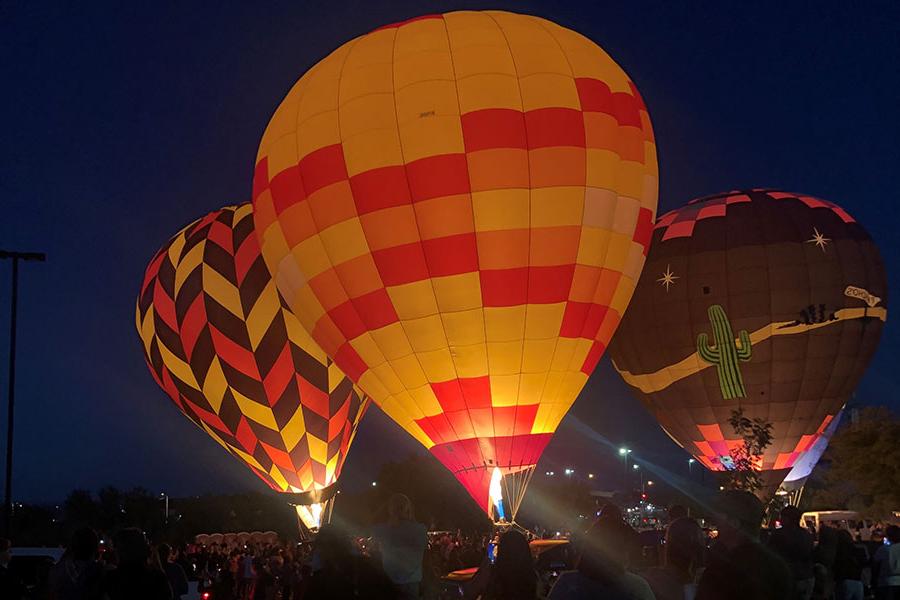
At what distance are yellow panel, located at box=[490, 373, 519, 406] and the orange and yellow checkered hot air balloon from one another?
2 cm

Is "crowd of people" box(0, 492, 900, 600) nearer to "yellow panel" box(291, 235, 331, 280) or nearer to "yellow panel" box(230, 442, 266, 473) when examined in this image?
"yellow panel" box(291, 235, 331, 280)

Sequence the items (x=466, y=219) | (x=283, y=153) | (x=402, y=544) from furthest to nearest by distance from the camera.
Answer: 1. (x=283, y=153)
2. (x=466, y=219)
3. (x=402, y=544)

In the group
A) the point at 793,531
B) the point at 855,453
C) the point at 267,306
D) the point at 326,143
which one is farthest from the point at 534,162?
the point at 855,453

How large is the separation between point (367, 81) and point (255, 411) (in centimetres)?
610

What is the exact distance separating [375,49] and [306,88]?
3.45ft

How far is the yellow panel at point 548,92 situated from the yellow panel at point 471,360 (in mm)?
2813

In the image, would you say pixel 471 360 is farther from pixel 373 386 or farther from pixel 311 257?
pixel 311 257

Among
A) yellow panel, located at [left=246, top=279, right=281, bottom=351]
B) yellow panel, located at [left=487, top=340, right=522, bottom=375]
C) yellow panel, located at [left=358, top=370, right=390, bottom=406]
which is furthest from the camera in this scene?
yellow panel, located at [left=246, top=279, right=281, bottom=351]

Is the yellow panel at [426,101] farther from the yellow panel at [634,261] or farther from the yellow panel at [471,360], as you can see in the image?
the yellow panel at [634,261]

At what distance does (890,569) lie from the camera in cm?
666

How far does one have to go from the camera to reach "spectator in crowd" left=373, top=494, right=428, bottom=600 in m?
4.68

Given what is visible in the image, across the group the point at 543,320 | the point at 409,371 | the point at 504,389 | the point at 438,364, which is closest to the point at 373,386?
the point at 409,371

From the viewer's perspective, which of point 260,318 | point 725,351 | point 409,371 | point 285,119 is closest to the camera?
point 409,371

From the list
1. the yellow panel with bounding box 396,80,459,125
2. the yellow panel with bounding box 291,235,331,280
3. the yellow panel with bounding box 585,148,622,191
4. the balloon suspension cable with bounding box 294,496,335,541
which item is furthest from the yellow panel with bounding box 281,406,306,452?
the yellow panel with bounding box 585,148,622,191
